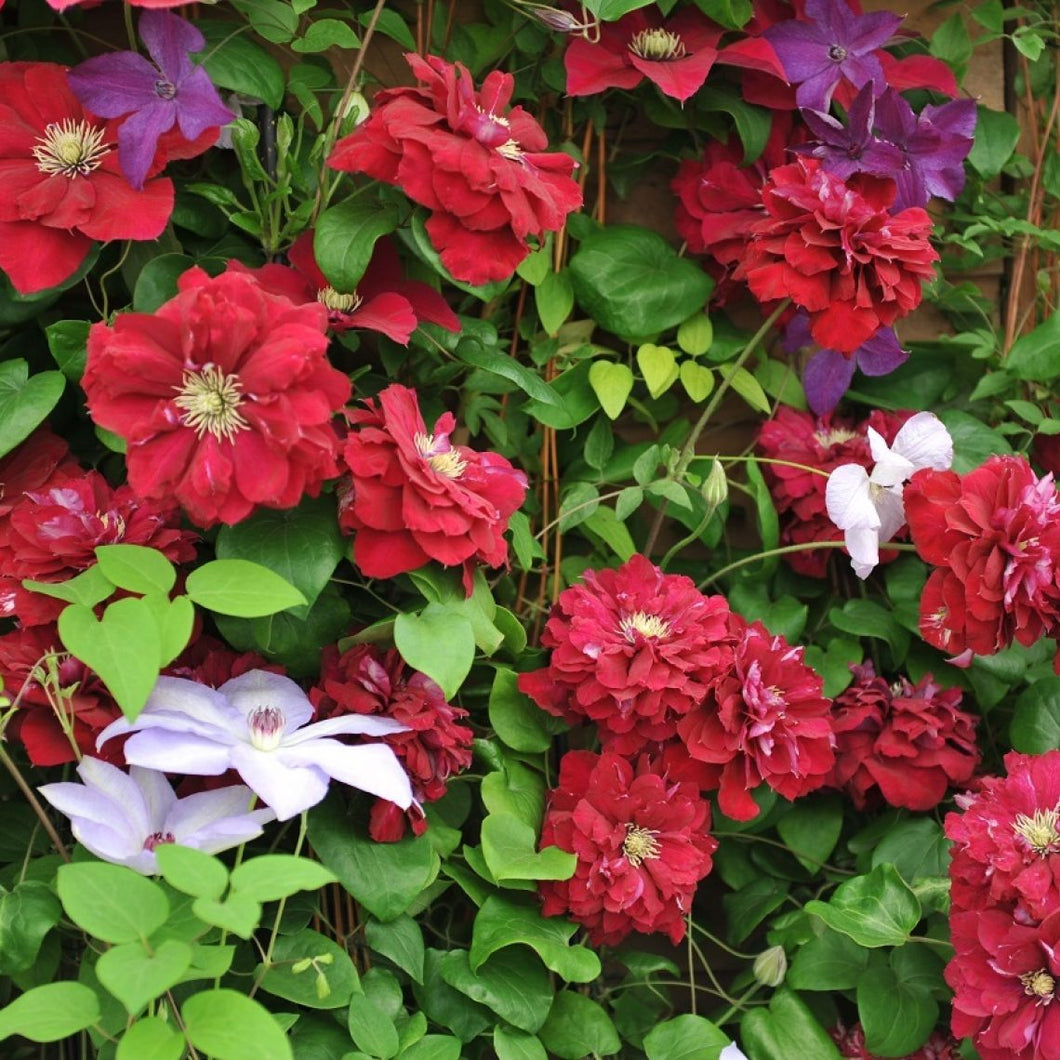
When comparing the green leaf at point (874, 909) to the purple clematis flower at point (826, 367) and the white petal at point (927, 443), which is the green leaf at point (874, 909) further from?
the purple clematis flower at point (826, 367)

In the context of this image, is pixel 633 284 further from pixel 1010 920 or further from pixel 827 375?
pixel 1010 920

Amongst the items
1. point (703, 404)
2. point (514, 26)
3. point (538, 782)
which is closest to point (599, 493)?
point (703, 404)

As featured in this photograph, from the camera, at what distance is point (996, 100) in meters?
1.27

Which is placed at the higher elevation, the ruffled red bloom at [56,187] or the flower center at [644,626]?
the ruffled red bloom at [56,187]

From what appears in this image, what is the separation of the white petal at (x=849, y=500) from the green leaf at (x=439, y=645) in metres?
0.31

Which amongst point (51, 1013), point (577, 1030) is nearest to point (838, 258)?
point (577, 1030)

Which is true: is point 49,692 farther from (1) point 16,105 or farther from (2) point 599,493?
(2) point 599,493

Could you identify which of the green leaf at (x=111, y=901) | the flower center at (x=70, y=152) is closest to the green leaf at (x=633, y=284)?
the flower center at (x=70, y=152)

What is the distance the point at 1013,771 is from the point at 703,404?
18.1 inches

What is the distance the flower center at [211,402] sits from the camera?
2.45ft

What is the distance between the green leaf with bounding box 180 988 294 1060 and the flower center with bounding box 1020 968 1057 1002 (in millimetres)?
501

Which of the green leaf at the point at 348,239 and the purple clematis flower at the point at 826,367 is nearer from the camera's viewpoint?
the green leaf at the point at 348,239

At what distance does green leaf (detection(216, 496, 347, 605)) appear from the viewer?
84 centimetres

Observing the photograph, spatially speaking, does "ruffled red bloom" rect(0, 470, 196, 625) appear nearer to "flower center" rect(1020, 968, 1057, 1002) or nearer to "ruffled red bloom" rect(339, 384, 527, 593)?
"ruffled red bloom" rect(339, 384, 527, 593)
